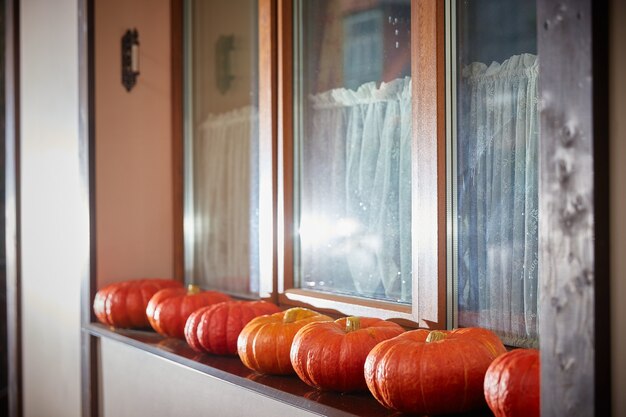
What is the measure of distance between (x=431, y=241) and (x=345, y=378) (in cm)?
47

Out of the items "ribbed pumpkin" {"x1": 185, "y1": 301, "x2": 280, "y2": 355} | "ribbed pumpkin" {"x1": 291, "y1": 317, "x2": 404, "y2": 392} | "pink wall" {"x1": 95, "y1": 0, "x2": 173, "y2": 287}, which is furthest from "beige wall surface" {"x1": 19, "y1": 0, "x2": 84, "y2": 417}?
"ribbed pumpkin" {"x1": 291, "y1": 317, "x2": 404, "y2": 392}

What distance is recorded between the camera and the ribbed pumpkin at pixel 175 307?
2295 millimetres

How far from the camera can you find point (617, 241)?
108 cm

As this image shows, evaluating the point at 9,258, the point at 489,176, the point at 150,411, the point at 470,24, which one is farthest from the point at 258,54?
the point at 9,258

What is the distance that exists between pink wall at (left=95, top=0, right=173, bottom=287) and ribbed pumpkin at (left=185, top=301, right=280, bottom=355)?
88 cm

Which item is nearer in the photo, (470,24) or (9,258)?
(470,24)

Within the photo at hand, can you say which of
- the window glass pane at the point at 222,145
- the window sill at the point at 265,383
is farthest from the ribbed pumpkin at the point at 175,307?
the window glass pane at the point at 222,145

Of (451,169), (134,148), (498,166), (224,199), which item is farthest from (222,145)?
(498,166)

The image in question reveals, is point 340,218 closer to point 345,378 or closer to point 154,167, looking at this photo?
point 345,378

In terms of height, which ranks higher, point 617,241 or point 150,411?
→ point 617,241

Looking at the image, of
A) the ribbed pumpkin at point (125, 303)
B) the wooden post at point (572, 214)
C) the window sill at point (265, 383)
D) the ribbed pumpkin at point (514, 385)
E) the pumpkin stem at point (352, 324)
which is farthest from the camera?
the ribbed pumpkin at point (125, 303)

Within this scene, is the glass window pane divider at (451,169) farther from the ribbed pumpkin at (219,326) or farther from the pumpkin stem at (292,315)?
the ribbed pumpkin at (219,326)

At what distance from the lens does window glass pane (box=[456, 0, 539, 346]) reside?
171 centimetres

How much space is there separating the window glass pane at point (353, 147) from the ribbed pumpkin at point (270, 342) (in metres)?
0.37
